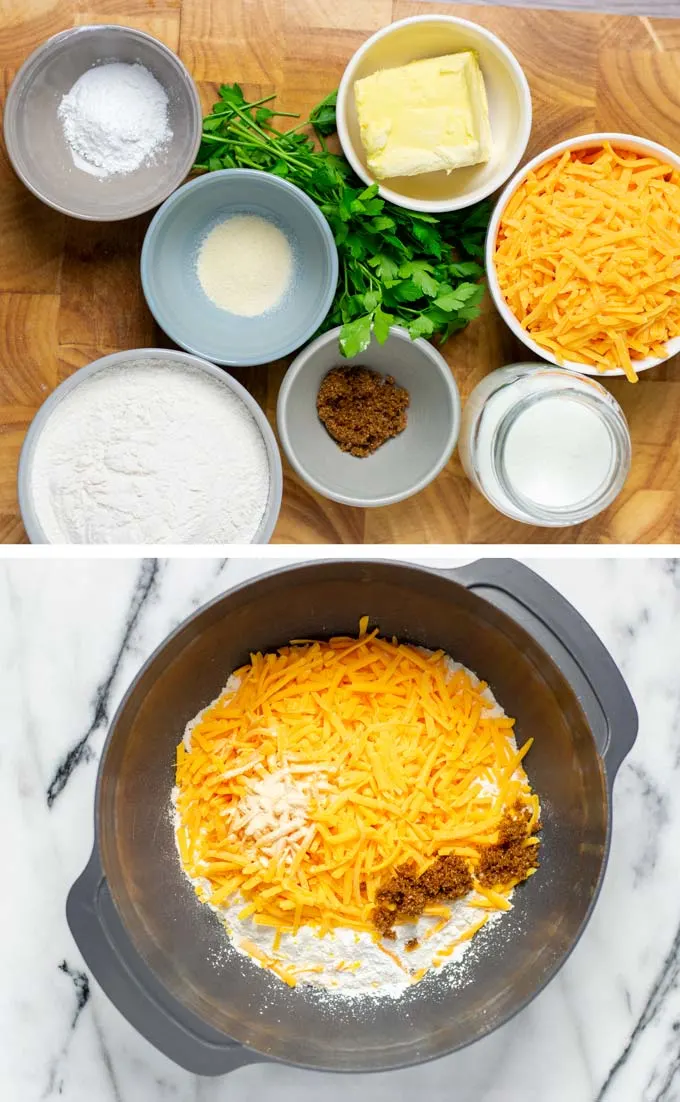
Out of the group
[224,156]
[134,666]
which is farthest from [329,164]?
[134,666]

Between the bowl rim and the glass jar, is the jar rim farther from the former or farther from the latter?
the bowl rim

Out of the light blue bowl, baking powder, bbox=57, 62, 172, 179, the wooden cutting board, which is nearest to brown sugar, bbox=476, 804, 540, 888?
the wooden cutting board

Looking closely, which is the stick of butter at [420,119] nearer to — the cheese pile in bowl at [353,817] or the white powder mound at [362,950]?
the cheese pile in bowl at [353,817]

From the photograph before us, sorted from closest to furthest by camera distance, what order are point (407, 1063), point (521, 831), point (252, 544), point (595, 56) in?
point (407, 1063) → point (521, 831) → point (252, 544) → point (595, 56)

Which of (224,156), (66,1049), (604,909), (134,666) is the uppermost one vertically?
(224,156)

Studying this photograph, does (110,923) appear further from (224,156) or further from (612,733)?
(224,156)
